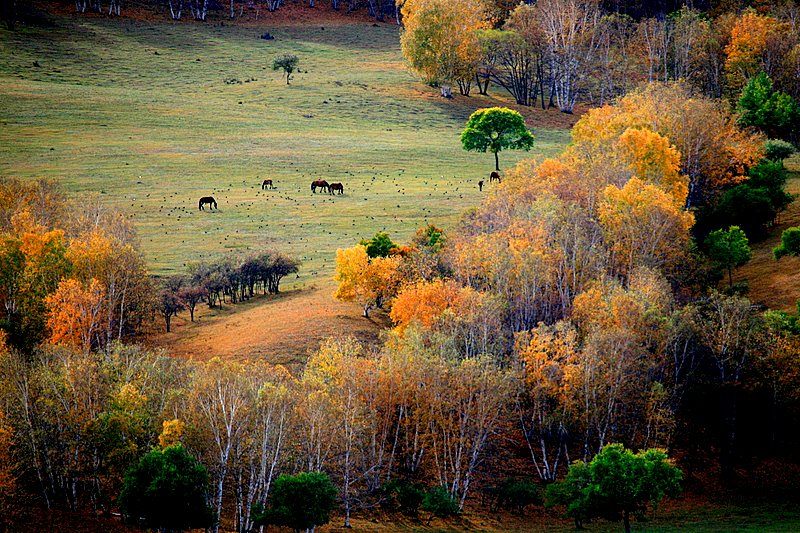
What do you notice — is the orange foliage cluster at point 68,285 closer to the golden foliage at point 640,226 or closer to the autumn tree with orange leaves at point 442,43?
the golden foliage at point 640,226

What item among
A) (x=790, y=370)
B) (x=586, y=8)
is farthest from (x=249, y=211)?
(x=586, y=8)

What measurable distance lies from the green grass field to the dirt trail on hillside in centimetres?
720

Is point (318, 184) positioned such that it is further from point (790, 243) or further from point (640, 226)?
point (790, 243)

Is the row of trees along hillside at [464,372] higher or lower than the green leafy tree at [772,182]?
lower

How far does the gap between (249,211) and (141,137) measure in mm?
35229

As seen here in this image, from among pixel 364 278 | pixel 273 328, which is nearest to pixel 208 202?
pixel 364 278

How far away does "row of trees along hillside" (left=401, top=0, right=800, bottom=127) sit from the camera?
14775 cm

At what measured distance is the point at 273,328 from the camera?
257 ft

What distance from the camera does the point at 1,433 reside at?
5175 cm

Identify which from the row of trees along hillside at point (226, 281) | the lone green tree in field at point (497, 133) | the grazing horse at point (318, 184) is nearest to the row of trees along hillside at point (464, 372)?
the row of trees along hillside at point (226, 281)

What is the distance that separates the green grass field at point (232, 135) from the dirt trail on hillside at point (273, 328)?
720cm

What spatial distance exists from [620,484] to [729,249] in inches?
1429

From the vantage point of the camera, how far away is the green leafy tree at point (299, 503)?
168 ft

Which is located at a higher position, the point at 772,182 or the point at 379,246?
the point at 772,182
